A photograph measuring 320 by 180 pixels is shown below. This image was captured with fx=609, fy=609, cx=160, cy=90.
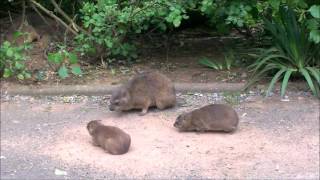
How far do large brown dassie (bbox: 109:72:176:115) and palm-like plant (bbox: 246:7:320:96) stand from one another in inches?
46.1

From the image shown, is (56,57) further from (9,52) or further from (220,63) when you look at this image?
(220,63)

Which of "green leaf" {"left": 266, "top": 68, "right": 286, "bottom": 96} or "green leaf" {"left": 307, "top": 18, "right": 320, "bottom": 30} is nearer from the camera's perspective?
"green leaf" {"left": 307, "top": 18, "right": 320, "bottom": 30}

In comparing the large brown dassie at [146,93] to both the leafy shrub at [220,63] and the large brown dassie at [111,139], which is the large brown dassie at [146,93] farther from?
the leafy shrub at [220,63]

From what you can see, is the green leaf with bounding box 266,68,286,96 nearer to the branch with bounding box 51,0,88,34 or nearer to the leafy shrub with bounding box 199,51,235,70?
the leafy shrub with bounding box 199,51,235,70

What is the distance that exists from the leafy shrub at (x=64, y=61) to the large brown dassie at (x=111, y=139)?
1.76 m

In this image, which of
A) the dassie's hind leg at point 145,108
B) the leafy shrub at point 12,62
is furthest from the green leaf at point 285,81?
the leafy shrub at point 12,62

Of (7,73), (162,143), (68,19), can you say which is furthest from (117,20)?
(162,143)

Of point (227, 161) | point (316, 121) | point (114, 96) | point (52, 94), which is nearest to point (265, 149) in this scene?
point (227, 161)

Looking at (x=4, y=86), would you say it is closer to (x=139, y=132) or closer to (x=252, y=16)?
(x=139, y=132)

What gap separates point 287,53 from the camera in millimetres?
7473

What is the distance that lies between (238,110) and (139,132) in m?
1.18

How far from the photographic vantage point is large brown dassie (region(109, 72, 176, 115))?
21.2 ft

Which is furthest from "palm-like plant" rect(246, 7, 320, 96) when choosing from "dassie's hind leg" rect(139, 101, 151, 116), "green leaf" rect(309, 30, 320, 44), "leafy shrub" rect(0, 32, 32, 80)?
"leafy shrub" rect(0, 32, 32, 80)

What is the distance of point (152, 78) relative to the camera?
658 cm
